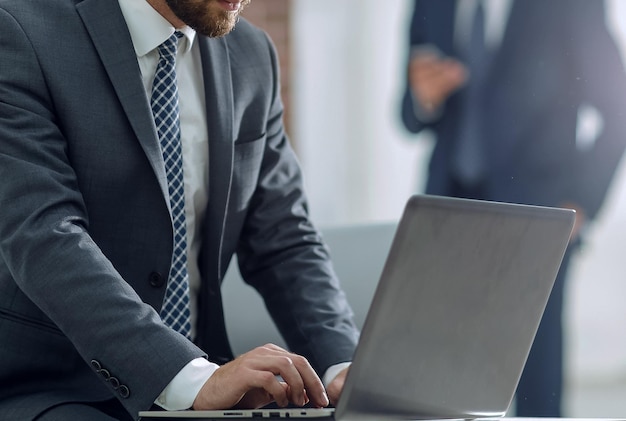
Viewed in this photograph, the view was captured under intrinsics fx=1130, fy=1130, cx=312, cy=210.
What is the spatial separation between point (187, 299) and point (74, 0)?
44cm

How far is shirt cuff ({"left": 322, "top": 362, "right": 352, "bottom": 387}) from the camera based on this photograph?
1.60m

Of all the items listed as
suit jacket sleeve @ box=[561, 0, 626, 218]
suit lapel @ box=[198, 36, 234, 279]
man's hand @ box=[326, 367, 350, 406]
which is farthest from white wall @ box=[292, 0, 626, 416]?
man's hand @ box=[326, 367, 350, 406]

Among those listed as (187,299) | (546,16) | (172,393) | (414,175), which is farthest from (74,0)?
(414,175)

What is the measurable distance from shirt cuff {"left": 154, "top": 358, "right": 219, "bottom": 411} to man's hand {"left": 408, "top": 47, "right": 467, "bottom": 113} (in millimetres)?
2080

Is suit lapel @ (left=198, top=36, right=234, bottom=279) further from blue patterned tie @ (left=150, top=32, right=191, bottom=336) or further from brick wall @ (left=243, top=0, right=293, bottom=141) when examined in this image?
brick wall @ (left=243, top=0, right=293, bottom=141)

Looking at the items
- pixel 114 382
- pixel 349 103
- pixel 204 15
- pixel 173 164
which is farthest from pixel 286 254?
pixel 349 103

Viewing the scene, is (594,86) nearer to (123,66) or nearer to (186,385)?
(123,66)

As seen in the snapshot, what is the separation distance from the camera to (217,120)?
163cm

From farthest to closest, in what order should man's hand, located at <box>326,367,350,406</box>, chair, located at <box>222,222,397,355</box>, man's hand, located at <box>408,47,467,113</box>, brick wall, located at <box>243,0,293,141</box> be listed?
brick wall, located at <box>243,0,293,141</box> → man's hand, located at <box>408,47,467,113</box> → chair, located at <box>222,222,397,355</box> → man's hand, located at <box>326,367,350,406</box>

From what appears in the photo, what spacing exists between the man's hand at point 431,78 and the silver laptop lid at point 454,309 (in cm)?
204

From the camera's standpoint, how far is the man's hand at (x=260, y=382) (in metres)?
1.21

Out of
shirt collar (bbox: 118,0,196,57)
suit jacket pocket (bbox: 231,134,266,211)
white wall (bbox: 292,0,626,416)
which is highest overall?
shirt collar (bbox: 118,0,196,57)

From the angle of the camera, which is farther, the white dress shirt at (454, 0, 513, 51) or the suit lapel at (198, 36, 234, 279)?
the white dress shirt at (454, 0, 513, 51)

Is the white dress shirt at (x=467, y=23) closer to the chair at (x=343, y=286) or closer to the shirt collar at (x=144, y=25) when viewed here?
the chair at (x=343, y=286)
